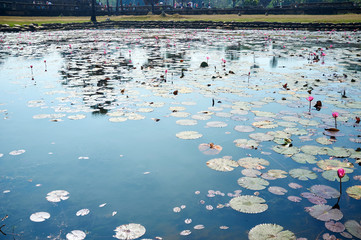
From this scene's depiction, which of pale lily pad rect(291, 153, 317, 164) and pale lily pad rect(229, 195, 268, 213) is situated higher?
pale lily pad rect(291, 153, 317, 164)

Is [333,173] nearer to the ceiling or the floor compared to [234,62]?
nearer to the floor

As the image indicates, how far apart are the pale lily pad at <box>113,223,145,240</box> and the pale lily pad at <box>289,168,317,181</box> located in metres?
1.64

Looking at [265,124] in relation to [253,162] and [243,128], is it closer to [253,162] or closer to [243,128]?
[243,128]

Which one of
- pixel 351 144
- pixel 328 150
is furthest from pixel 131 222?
pixel 351 144

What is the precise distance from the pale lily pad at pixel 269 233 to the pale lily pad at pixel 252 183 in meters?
0.52

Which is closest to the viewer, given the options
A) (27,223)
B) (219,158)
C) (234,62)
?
(27,223)

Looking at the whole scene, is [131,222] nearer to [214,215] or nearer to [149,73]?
[214,215]

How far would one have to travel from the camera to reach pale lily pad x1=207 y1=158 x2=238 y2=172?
303 cm

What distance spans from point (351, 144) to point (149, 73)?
567 centimetres

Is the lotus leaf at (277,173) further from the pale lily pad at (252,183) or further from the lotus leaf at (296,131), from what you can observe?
the lotus leaf at (296,131)

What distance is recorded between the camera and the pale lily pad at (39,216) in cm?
226

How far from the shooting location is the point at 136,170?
119 inches

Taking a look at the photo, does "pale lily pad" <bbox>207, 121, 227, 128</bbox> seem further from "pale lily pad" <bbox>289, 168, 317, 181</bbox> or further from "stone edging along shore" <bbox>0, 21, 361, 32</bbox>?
"stone edging along shore" <bbox>0, 21, 361, 32</bbox>

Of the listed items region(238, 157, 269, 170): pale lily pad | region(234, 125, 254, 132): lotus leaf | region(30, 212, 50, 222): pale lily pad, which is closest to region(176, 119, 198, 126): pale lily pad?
region(234, 125, 254, 132): lotus leaf
